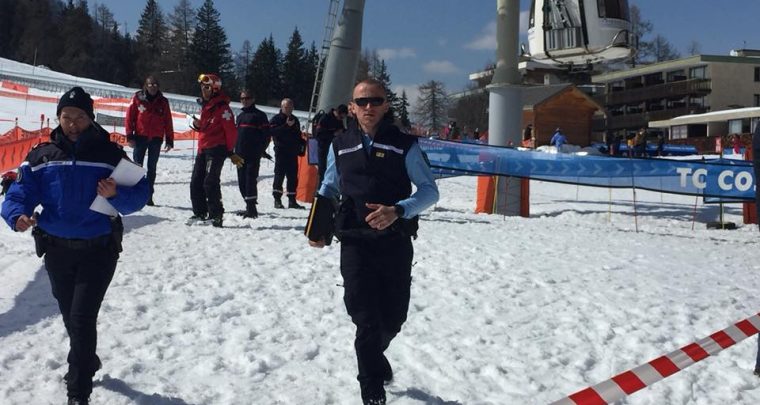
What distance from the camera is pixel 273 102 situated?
94.0 m

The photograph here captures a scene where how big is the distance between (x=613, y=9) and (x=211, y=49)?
281 feet

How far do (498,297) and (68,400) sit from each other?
4.09 meters

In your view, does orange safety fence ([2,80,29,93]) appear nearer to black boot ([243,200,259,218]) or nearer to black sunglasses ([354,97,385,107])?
black boot ([243,200,259,218])

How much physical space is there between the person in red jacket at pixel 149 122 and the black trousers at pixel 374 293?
7.48 metres

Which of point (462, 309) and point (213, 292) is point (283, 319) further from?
point (462, 309)

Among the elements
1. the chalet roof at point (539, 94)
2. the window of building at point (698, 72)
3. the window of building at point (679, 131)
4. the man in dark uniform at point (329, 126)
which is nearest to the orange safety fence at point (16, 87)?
the chalet roof at point (539, 94)

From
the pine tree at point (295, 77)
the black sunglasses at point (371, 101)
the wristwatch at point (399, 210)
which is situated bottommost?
the wristwatch at point (399, 210)

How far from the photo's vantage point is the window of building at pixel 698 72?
2323 inches

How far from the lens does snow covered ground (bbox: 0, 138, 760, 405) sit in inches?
163

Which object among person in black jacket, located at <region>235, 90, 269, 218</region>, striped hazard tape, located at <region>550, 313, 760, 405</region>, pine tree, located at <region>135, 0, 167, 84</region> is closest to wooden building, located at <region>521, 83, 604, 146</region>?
person in black jacket, located at <region>235, 90, 269, 218</region>

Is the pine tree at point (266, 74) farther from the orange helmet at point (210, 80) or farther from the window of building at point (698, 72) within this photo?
the orange helmet at point (210, 80)

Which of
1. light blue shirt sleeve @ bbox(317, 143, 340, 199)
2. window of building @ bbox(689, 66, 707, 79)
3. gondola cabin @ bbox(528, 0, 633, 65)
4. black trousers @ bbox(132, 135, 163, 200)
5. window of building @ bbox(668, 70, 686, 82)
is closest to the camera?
light blue shirt sleeve @ bbox(317, 143, 340, 199)

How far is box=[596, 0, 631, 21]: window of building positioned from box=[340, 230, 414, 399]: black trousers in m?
13.5

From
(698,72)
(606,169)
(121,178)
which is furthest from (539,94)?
(121,178)
